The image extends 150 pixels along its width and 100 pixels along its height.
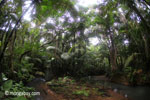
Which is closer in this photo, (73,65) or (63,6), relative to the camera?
(63,6)

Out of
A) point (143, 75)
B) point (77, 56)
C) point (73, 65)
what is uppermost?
point (77, 56)

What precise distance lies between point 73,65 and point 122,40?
4237 mm

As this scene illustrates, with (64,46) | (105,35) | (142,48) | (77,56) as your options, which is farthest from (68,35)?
(142,48)

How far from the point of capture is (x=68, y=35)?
754 centimetres

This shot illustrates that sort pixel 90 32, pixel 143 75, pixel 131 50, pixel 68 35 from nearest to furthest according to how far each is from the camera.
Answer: pixel 143 75 < pixel 131 50 < pixel 68 35 < pixel 90 32

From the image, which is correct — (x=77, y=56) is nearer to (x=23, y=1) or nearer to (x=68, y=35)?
(x=68, y=35)

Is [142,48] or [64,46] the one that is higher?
[64,46]

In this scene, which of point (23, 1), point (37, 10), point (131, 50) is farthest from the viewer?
point (131, 50)

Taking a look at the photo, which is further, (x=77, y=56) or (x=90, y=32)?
(x=90, y=32)

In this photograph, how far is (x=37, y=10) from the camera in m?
2.93

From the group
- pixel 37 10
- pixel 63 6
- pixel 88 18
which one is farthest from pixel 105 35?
pixel 37 10

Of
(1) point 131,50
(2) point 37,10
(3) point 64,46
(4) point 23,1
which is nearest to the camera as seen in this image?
(4) point 23,1

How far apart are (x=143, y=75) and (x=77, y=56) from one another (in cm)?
384

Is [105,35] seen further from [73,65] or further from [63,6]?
[63,6]
